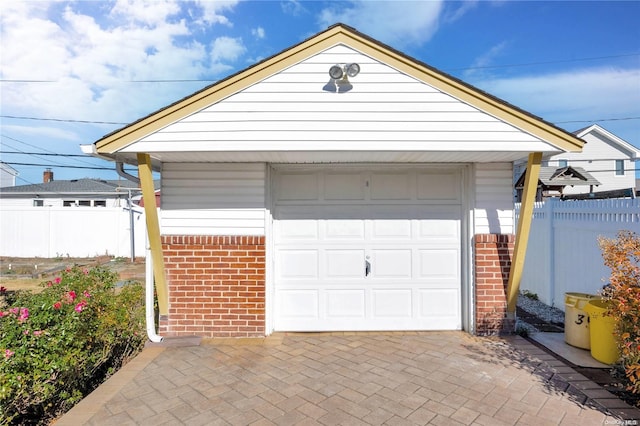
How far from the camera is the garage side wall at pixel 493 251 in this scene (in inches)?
196

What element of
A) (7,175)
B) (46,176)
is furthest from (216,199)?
(7,175)

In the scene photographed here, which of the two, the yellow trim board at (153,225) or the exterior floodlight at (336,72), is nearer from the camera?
the exterior floodlight at (336,72)

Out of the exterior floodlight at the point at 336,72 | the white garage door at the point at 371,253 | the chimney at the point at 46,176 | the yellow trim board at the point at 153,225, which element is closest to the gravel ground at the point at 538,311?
the white garage door at the point at 371,253

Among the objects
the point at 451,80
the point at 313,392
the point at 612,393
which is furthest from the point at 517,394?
the point at 451,80

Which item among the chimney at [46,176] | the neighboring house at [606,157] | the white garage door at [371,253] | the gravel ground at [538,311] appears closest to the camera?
the white garage door at [371,253]

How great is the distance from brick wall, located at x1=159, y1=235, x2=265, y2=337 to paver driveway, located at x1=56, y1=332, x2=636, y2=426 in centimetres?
32

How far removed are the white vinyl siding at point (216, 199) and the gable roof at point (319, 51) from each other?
2.86ft

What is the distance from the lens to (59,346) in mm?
3236

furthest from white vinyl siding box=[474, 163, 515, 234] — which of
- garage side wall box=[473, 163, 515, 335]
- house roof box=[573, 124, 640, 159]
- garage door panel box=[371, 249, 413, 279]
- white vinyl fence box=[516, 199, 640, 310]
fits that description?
house roof box=[573, 124, 640, 159]

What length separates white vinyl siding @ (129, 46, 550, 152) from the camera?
4262 millimetres

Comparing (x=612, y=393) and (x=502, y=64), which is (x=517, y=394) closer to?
(x=612, y=393)

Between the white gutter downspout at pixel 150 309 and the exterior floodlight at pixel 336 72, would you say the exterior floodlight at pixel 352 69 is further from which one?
the white gutter downspout at pixel 150 309

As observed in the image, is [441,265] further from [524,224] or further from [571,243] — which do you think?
[571,243]

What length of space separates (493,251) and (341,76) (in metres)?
3.30
